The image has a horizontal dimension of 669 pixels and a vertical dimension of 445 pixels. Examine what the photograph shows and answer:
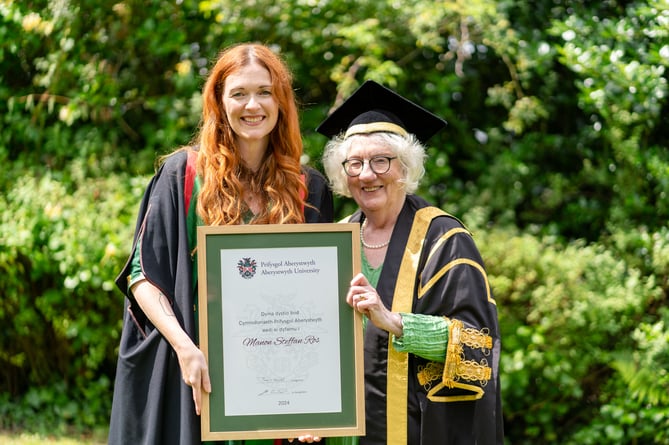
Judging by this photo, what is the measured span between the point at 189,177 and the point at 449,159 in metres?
3.92

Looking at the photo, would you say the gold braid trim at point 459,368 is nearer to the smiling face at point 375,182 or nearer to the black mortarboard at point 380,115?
the smiling face at point 375,182

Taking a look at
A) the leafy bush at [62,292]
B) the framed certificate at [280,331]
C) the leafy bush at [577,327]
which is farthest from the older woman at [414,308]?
the leafy bush at [62,292]

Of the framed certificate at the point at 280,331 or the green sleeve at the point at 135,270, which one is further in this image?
the green sleeve at the point at 135,270

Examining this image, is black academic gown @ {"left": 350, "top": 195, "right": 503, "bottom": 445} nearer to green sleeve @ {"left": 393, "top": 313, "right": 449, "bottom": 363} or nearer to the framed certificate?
green sleeve @ {"left": 393, "top": 313, "right": 449, "bottom": 363}

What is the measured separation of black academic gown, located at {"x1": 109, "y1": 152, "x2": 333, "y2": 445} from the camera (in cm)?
288

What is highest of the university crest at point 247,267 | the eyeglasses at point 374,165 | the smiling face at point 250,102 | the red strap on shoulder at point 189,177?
the smiling face at point 250,102

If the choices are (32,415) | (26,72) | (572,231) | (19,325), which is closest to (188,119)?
(26,72)

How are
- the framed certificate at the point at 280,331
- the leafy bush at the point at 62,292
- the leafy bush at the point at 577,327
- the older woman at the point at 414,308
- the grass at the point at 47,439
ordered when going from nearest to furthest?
the framed certificate at the point at 280,331 → the older woman at the point at 414,308 → the leafy bush at the point at 577,327 → the leafy bush at the point at 62,292 → the grass at the point at 47,439

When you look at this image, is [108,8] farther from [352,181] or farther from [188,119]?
[352,181]

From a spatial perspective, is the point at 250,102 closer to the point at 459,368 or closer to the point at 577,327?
the point at 459,368

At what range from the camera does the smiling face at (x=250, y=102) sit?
2986 millimetres

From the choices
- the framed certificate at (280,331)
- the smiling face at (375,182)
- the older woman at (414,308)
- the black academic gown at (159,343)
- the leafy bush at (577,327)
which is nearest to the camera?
the framed certificate at (280,331)

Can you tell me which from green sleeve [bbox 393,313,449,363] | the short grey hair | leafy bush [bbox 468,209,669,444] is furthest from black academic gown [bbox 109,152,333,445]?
leafy bush [bbox 468,209,669,444]

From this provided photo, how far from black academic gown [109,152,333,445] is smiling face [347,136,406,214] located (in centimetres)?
66
